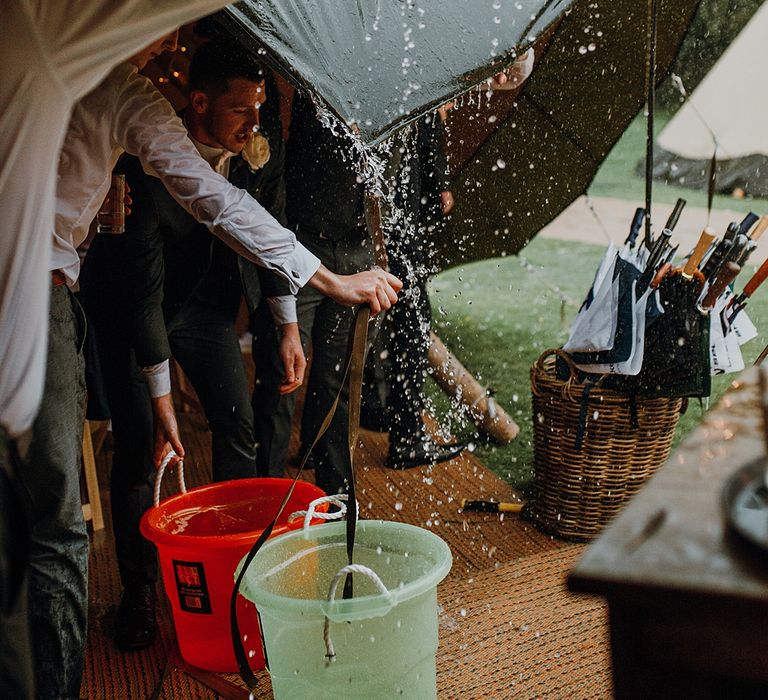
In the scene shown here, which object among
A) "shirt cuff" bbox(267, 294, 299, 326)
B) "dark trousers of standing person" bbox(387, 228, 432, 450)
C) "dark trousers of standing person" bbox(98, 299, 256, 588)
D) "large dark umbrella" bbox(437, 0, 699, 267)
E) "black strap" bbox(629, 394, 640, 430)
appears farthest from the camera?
"dark trousers of standing person" bbox(387, 228, 432, 450)

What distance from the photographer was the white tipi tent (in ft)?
27.9

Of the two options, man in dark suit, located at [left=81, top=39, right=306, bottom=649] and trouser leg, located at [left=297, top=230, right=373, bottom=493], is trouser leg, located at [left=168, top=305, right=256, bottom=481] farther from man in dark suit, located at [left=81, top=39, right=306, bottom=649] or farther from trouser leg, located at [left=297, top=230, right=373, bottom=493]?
trouser leg, located at [left=297, top=230, right=373, bottom=493]

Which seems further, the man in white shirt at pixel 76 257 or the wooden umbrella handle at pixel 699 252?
the wooden umbrella handle at pixel 699 252

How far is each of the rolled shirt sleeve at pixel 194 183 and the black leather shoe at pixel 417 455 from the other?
1604 mm

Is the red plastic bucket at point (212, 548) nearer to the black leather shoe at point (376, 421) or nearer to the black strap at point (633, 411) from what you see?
the black strap at point (633, 411)

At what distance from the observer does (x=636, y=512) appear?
88 centimetres

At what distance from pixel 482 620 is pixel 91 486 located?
1358 mm

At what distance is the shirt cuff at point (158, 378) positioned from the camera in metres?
2.14

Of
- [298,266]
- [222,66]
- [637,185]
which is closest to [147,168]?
[298,266]

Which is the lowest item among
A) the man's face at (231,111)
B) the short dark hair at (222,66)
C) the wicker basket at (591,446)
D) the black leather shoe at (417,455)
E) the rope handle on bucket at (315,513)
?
the black leather shoe at (417,455)

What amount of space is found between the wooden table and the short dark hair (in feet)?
5.22

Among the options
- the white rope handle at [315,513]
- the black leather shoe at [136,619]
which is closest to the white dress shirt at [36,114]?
the white rope handle at [315,513]

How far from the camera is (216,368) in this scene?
7.65 ft

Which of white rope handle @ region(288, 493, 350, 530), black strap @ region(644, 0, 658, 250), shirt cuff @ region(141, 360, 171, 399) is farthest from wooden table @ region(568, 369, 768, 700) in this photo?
black strap @ region(644, 0, 658, 250)
